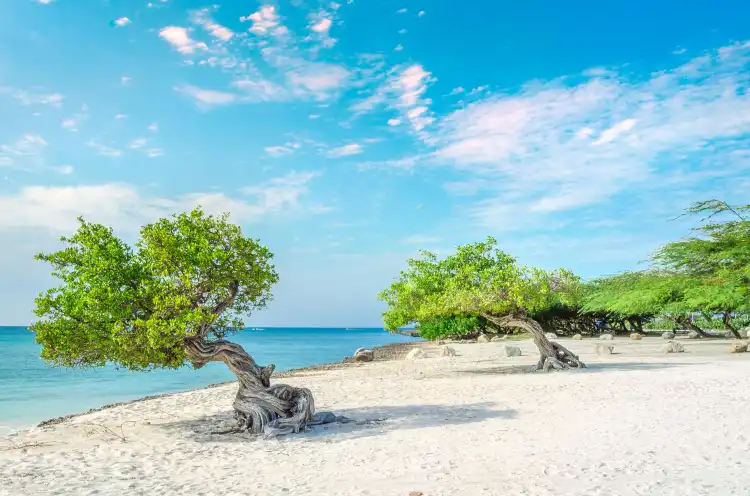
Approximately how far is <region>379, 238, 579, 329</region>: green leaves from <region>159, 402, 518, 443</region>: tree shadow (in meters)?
6.00

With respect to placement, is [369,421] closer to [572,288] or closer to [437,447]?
[437,447]

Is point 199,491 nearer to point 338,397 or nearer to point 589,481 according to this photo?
point 589,481

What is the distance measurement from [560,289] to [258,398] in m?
13.6

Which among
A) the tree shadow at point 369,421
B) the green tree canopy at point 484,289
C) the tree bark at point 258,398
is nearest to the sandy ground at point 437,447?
the tree shadow at point 369,421

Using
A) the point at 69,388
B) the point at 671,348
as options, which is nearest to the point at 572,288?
the point at 671,348

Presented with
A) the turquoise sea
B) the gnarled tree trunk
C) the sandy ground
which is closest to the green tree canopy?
A: the gnarled tree trunk

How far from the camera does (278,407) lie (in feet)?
39.2

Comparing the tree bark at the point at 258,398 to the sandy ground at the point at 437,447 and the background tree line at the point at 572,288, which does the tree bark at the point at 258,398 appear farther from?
the background tree line at the point at 572,288

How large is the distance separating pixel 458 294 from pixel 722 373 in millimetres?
8860

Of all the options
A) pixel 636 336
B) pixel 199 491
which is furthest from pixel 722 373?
pixel 636 336

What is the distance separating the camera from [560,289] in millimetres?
21531

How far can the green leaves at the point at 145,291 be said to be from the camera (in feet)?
35.1

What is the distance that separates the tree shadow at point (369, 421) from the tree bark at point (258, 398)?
26 cm

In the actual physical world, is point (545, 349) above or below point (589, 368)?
above
